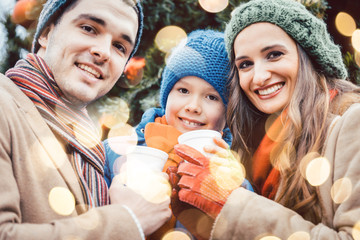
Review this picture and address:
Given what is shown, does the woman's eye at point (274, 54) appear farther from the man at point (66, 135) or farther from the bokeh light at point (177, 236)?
the bokeh light at point (177, 236)

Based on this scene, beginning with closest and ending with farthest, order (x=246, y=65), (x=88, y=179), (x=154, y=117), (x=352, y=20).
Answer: (x=88, y=179) < (x=246, y=65) < (x=154, y=117) < (x=352, y=20)

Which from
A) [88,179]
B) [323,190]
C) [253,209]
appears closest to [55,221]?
[88,179]

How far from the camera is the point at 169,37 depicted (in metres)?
4.10

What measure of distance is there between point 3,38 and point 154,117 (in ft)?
9.20

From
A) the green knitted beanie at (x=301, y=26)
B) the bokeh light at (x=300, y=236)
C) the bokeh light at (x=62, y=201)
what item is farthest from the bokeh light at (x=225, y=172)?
the green knitted beanie at (x=301, y=26)

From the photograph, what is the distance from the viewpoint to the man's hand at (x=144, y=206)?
5.64 ft

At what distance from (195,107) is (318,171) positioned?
118 cm

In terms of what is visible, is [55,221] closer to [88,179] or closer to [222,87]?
[88,179]

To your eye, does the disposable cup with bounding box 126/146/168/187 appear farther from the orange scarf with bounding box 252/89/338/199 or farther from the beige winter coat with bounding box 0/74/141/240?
the orange scarf with bounding box 252/89/338/199

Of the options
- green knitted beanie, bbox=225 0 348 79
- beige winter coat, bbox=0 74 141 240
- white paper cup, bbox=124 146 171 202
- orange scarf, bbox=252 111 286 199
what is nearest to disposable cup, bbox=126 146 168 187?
white paper cup, bbox=124 146 171 202

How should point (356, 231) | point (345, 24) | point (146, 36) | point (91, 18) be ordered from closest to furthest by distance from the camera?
point (356, 231) → point (91, 18) → point (345, 24) → point (146, 36)

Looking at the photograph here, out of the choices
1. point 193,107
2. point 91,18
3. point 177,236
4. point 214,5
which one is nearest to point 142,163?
point 177,236

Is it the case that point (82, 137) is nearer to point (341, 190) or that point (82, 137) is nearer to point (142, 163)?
point (142, 163)

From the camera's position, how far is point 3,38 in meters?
4.31
